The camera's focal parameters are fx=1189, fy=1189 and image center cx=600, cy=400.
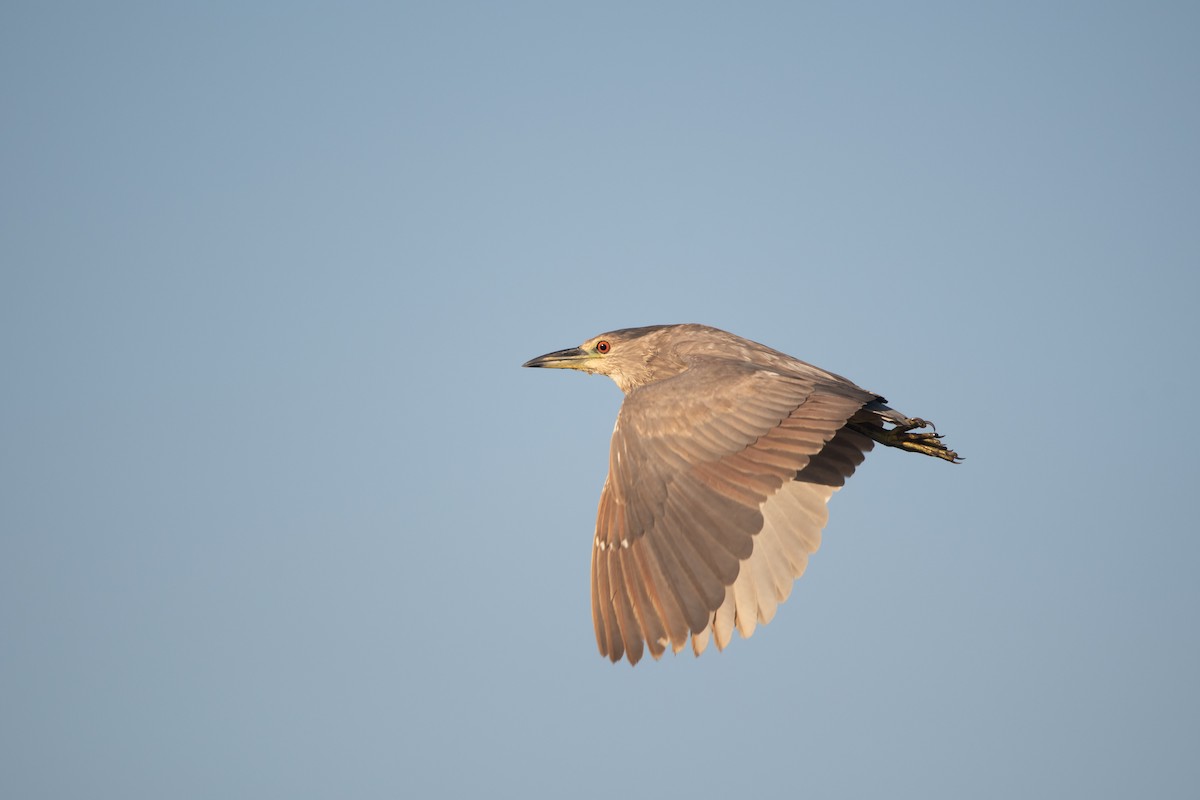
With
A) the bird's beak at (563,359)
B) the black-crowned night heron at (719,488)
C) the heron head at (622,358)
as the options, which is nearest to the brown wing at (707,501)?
the black-crowned night heron at (719,488)

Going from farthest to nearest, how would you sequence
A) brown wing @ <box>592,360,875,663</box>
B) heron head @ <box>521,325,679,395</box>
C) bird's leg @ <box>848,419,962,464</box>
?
1. heron head @ <box>521,325,679,395</box>
2. bird's leg @ <box>848,419,962,464</box>
3. brown wing @ <box>592,360,875,663</box>

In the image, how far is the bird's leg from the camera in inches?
456

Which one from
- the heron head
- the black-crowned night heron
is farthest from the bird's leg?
the heron head

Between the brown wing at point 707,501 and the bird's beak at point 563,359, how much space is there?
9.78 feet

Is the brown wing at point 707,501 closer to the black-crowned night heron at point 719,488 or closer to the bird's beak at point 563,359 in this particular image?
the black-crowned night heron at point 719,488

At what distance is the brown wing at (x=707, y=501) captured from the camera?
9203 millimetres

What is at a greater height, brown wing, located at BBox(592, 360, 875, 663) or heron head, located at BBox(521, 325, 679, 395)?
heron head, located at BBox(521, 325, 679, 395)

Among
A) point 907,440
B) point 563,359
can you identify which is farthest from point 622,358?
point 907,440

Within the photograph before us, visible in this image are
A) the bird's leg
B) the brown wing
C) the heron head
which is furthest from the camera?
the heron head

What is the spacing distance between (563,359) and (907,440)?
4226mm

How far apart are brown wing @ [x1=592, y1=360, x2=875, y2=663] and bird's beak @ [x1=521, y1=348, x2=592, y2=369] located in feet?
9.78

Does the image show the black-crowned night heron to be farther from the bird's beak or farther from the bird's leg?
the bird's beak

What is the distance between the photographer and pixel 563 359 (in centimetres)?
1396

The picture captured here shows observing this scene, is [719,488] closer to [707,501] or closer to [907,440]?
[707,501]
